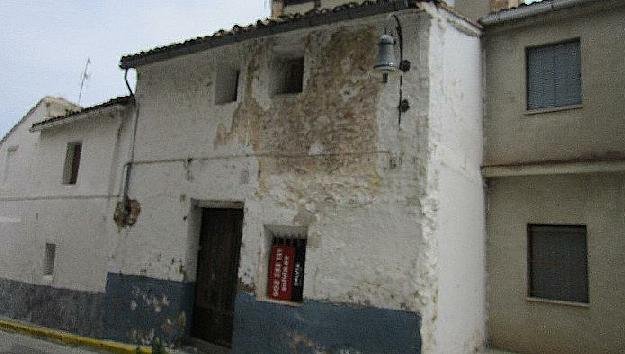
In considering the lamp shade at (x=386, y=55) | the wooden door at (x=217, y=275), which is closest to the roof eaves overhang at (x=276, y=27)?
the lamp shade at (x=386, y=55)

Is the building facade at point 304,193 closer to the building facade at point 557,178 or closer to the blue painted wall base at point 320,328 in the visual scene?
the blue painted wall base at point 320,328

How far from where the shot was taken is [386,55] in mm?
6309

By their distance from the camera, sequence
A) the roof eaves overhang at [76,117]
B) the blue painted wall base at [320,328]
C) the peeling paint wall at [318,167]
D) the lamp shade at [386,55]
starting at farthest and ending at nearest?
the roof eaves overhang at [76,117] < the peeling paint wall at [318,167] < the lamp shade at [386,55] < the blue painted wall base at [320,328]

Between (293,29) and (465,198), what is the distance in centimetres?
360

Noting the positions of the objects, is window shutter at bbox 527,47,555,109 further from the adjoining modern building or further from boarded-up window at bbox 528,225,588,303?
boarded-up window at bbox 528,225,588,303

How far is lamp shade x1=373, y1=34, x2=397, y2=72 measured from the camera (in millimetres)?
6273

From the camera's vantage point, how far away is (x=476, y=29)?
7980mm

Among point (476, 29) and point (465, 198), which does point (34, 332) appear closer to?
point (465, 198)

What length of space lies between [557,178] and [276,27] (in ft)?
15.8

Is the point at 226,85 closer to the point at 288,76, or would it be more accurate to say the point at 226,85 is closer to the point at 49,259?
the point at 288,76

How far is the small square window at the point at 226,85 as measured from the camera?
865cm

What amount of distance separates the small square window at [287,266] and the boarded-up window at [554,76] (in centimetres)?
429

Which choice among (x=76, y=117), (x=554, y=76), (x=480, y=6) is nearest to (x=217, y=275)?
(x=76, y=117)

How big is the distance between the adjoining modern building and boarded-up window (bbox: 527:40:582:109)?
1.2 inches
